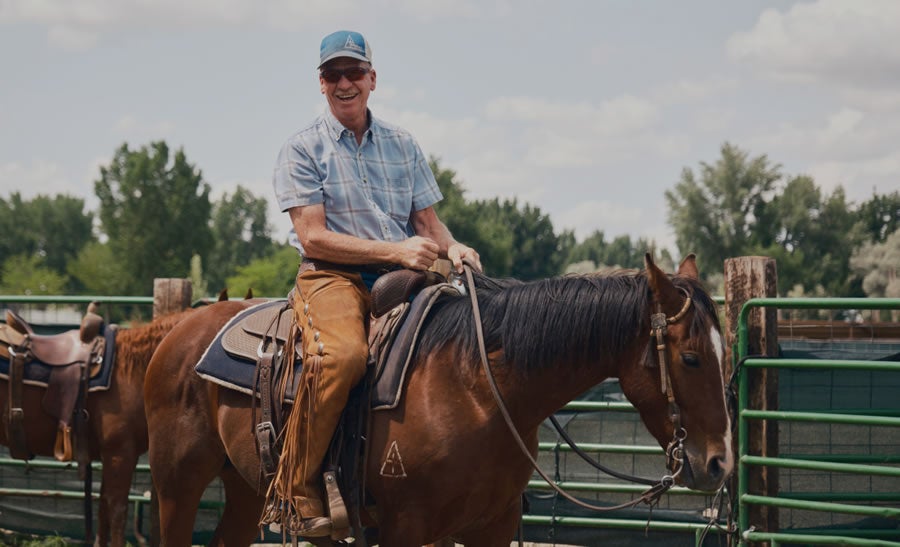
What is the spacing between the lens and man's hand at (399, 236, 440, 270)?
431 cm

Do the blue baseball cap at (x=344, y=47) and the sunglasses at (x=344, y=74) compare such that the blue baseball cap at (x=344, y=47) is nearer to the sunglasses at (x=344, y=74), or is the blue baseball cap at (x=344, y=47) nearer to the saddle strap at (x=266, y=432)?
the sunglasses at (x=344, y=74)

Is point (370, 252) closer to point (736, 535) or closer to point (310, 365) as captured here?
point (310, 365)

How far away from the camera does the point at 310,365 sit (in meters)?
4.21

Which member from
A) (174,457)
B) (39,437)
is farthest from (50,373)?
(174,457)

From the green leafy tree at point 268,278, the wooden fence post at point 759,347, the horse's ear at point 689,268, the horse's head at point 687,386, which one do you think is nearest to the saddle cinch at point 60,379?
the wooden fence post at point 759,347

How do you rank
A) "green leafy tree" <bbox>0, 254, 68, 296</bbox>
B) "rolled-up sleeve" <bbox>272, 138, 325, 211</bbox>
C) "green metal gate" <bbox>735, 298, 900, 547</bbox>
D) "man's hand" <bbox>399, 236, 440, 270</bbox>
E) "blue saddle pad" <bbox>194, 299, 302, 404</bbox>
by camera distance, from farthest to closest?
"green leafy tree" <bbox>0, 254, 68, 296</bbox>, "green metal gate" <bbox>735, 298, 900, 547</bbox>, "blue saddle pad" <bbox>194, 299, 302, 404</bbox>, "rolled-up sleeve" <bbox>272, 138, 325, 211</bbox>, "man's hand" <bbox>399, 236, 440, 270</bbox>

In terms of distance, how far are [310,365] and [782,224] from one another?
248ft

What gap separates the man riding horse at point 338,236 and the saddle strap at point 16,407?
360 cm

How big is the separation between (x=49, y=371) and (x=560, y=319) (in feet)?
15.5

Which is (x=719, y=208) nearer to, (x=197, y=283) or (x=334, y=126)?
(x=197, y=283)

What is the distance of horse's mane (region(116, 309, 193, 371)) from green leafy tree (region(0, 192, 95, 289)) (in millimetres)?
112500

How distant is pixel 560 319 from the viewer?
405 centimetres

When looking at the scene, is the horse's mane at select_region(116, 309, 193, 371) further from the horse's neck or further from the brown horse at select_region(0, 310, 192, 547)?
the horse's neck

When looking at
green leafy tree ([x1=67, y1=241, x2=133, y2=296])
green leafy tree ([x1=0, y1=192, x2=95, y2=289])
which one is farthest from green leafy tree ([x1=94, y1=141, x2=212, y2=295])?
green leafy tree ([x1=0, y1=192, x2=95, y2=289])
